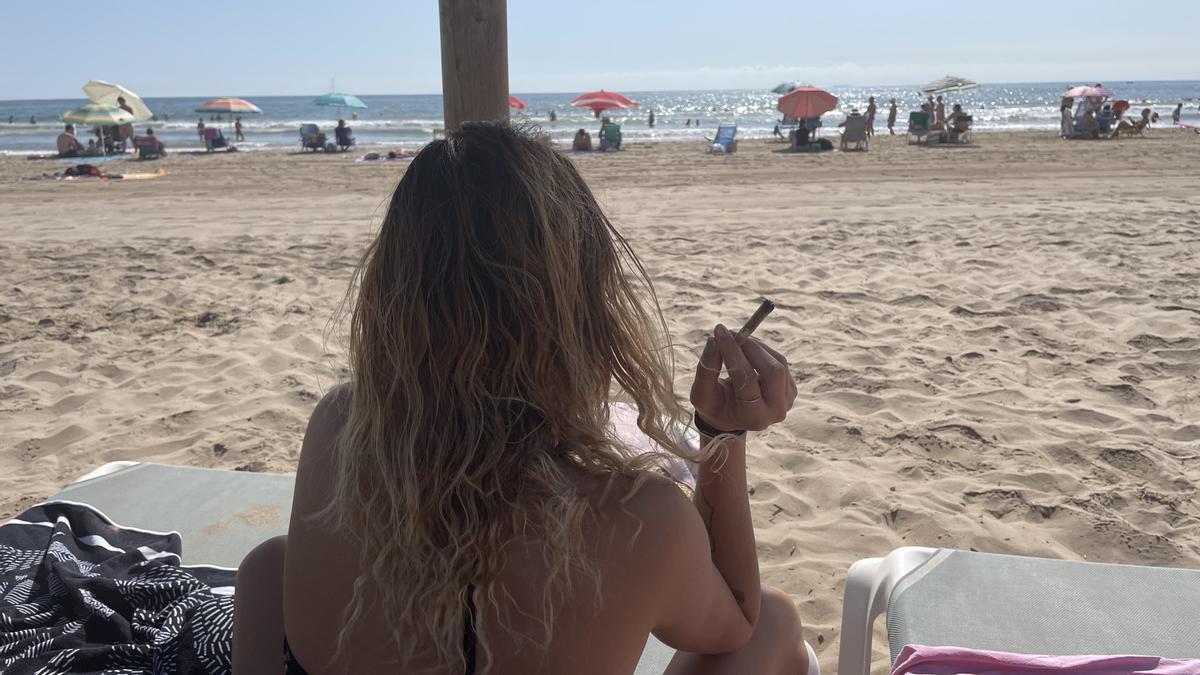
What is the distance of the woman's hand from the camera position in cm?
133

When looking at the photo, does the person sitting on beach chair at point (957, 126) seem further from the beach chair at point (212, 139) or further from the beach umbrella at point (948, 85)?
the beach chair at point (212, 139)

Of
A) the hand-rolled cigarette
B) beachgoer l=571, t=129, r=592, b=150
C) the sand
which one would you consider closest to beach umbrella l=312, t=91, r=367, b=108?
beachgoer l=571, t=129, r=592, b=150

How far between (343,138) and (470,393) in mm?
20840

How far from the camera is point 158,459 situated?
11.7 feet

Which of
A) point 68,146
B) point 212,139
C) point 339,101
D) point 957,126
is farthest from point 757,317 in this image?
point 339,101

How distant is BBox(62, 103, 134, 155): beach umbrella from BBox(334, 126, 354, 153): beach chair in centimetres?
471

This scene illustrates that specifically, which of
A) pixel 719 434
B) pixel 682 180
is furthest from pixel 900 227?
pixel 719 434

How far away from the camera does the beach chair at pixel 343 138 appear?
20375 mm

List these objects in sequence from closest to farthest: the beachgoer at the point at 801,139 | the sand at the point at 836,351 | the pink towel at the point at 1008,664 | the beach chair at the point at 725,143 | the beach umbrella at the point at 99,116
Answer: the pink towel at the point at 1008,664, the sand at the point at 836,351, the beach chair at the point at 725,143, the beachgoer at the point at 801,139, the beach umbrella at the point at 99,116

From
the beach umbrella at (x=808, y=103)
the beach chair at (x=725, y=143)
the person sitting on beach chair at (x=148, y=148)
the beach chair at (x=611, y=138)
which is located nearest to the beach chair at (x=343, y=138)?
the person sitting on beach chair at (x=148, y=148)

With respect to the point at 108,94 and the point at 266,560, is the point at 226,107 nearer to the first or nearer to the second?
the point at 108,94

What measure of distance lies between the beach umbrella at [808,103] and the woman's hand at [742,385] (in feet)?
62.4

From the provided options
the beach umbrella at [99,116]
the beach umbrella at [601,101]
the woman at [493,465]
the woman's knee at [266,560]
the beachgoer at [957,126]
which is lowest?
the woman's knee at [266,560]

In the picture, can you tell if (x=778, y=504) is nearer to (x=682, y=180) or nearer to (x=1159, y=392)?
(x=1159, y=392)
